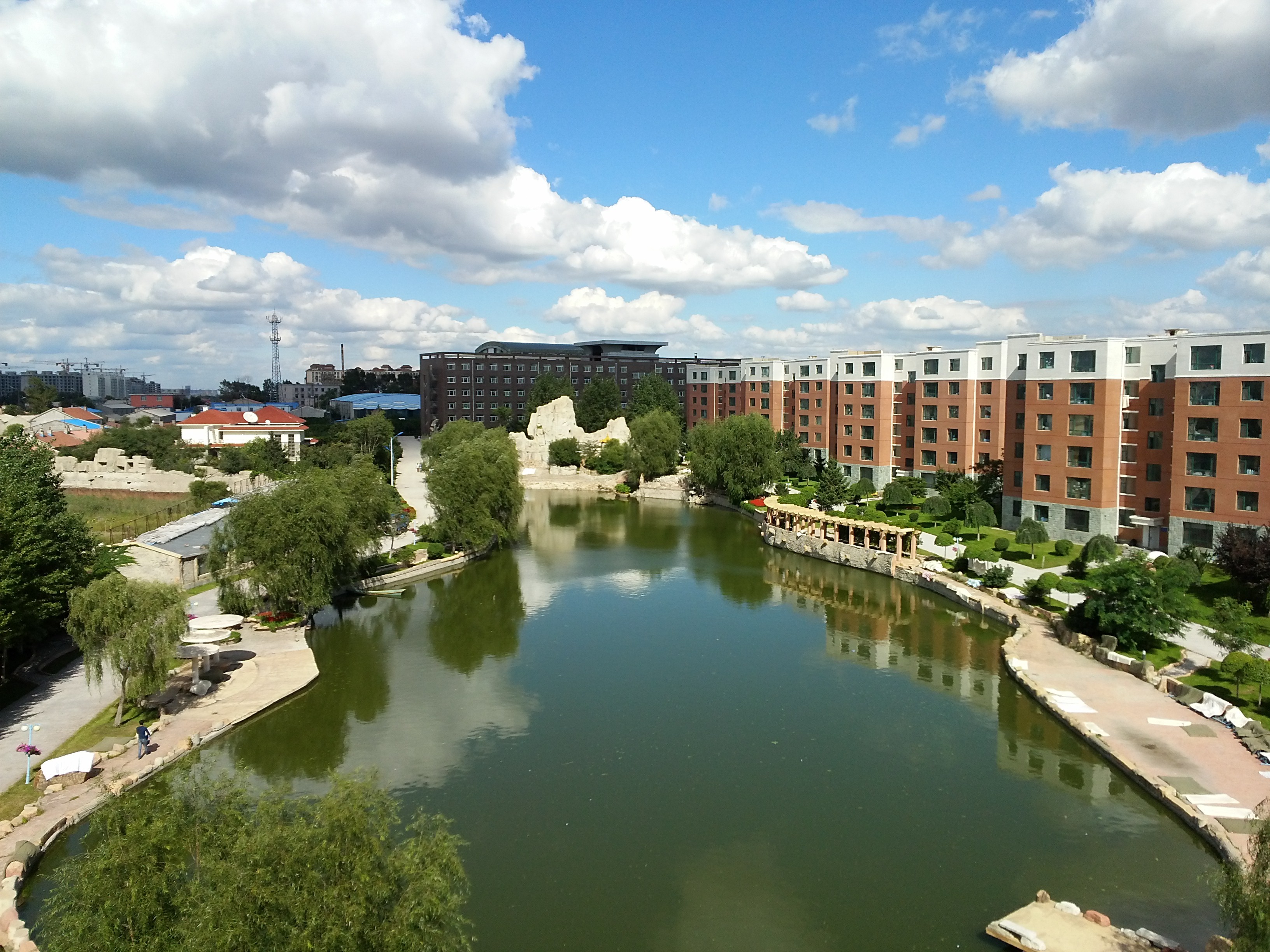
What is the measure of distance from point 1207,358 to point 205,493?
48.4m

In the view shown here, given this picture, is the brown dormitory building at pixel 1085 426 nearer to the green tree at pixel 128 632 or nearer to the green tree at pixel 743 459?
the green tree at pixel 743 459

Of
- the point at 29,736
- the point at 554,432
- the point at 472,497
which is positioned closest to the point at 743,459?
the point at 472,497

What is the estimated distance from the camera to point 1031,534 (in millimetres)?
33625

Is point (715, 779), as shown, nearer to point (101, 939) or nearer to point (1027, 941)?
point (1027, 941)

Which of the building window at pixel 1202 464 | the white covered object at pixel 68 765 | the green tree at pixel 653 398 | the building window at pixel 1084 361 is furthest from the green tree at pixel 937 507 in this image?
the green tree at pixel 653 398

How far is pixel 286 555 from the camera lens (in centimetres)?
2638

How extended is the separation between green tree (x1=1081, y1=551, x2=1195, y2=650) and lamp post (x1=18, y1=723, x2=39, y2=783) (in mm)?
25478

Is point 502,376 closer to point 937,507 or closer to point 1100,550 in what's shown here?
point 937,507

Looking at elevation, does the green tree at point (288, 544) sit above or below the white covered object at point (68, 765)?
above

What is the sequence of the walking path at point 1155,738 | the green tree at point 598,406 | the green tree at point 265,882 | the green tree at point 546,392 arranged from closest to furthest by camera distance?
the green tree at point 265,882, the walking path at point 1155,738, the green tree at point 598,406, the green tree at point 546,392

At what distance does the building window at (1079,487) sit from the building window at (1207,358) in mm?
5971

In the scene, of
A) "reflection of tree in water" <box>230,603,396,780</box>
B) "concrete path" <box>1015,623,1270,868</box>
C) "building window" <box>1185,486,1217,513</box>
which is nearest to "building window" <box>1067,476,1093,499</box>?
"building window" <box>1185,486,1217,513</box>

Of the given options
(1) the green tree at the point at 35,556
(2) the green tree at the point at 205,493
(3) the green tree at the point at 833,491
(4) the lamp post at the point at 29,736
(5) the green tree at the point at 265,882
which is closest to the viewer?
(5) the green tree at the point at 265,882

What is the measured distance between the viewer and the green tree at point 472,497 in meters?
38.0
